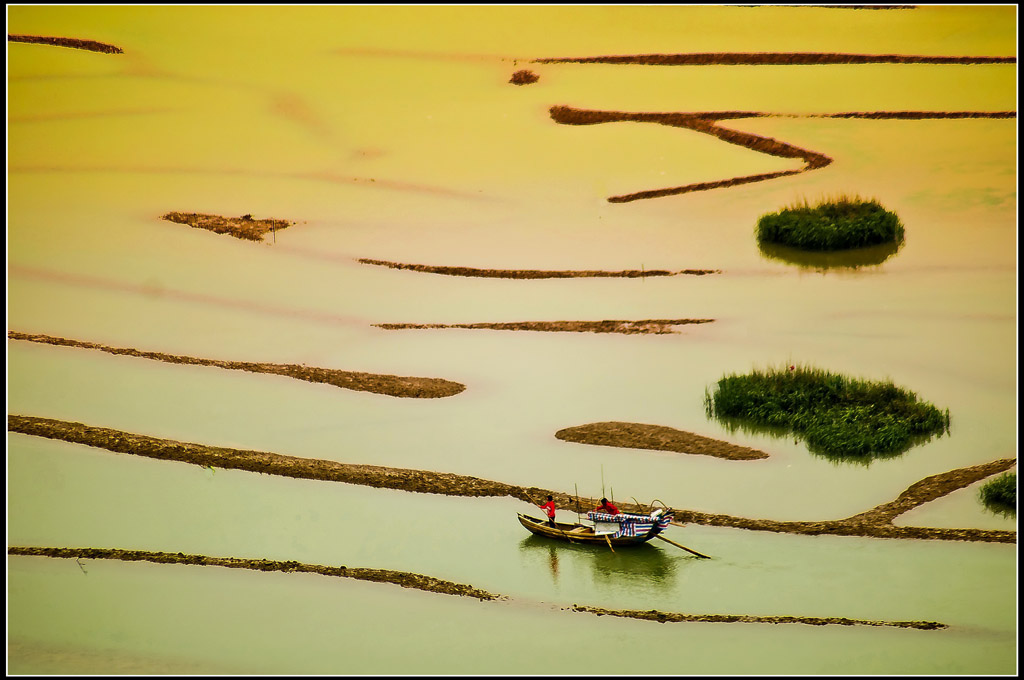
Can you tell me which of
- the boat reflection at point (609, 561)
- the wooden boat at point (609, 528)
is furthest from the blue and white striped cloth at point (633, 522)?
the boat reflection at point (609, 561)

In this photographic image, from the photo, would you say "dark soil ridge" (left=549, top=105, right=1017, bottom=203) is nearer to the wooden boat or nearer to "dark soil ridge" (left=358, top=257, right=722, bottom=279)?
"dark soil ridge" (left=358, top=257, right=722, bottom=279)

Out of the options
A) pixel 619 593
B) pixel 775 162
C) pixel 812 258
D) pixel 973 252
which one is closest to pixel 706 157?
pixel 775 162

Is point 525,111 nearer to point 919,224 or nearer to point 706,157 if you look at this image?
point 706,157

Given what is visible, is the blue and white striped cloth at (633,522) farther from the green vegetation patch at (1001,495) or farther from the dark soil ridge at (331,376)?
the dark soil ridge at (331,376)

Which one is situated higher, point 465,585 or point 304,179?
point 304,179

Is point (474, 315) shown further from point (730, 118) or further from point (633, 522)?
point (730, 118)

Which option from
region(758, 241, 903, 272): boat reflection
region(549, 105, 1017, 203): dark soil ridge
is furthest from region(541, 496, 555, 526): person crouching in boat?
region(549, 105, 1017, 203): dark soil ridge

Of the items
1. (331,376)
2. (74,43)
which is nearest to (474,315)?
(331,376)
